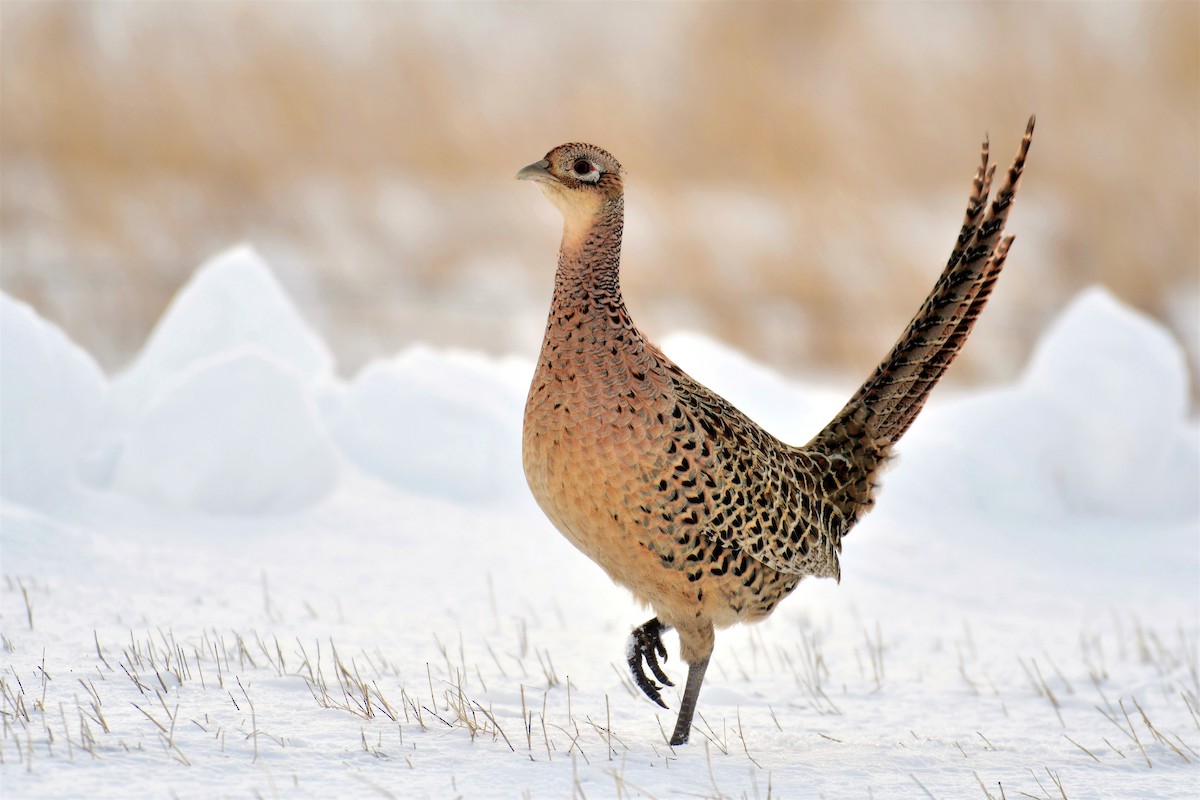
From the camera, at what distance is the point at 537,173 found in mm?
3781

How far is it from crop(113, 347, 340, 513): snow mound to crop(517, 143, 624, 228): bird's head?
11.9 feet

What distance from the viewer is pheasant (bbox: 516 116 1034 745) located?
3686mm

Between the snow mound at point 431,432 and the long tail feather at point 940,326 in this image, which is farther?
the snow mound at point 431,432

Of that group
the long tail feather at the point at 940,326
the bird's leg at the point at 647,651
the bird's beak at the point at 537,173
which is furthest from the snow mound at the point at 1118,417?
the bird's beak at the point at 537,173

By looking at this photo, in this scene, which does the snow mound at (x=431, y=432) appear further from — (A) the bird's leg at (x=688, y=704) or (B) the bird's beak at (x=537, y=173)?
(B) the bird's beak at (x=537, y=173)

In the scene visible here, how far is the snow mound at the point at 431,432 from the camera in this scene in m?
8.01

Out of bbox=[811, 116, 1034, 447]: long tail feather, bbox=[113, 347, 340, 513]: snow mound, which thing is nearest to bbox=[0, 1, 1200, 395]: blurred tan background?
bbox=[113, 347, 340, 513]: snow mound

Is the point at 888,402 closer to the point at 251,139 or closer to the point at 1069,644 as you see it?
the point at 1069,644

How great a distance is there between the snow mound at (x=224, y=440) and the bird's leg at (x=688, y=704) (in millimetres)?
3710

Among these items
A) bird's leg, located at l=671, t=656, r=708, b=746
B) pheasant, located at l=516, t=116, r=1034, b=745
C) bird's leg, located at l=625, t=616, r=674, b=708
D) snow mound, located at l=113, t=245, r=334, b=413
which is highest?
snow mound, located at l=113, t=245, r=334, b=413

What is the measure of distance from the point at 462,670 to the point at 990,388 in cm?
1063

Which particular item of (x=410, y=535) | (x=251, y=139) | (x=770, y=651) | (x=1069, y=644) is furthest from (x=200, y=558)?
(x=251, y=139)

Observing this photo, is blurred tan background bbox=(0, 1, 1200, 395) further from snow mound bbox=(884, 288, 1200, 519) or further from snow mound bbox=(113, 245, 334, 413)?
snow mound bbox=(113, 245, 334, 413)

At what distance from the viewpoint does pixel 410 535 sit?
7219 mm
